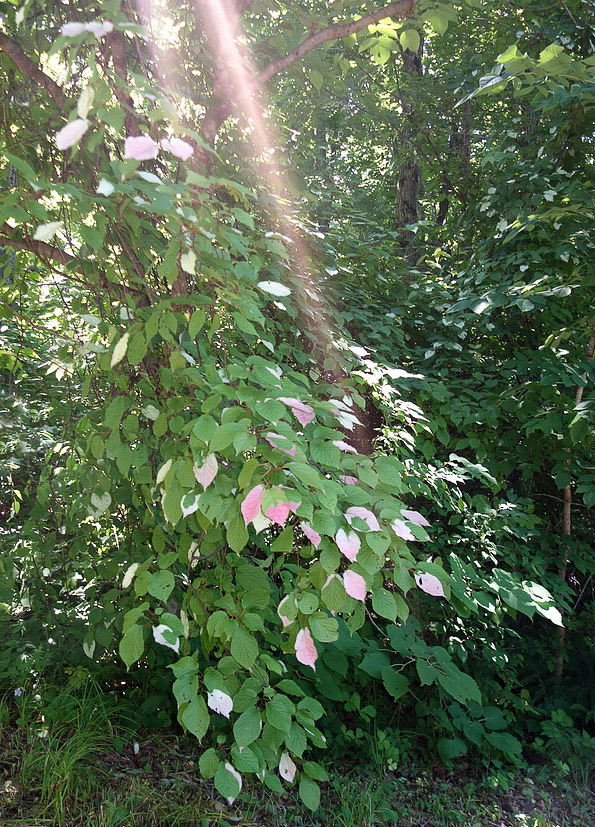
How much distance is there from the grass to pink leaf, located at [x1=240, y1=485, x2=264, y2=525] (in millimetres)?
1577

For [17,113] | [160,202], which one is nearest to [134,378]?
[160,202]

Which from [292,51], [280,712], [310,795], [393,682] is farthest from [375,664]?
[292,51]

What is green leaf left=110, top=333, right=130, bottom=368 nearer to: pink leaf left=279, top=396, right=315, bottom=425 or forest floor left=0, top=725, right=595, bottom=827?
pink leaf left=279, top=396, right=315, bottom=425

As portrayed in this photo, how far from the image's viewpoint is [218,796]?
7.26 feet

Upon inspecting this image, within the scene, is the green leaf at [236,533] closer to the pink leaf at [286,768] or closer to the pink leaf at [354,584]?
the pink leaf at [354,584]

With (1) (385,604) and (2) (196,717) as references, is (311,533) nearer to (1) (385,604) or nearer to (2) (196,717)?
(1) (385,604)

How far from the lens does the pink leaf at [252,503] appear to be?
989 mm

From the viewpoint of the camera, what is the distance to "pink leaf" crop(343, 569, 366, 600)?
1052mm

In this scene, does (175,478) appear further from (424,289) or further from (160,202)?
(424,289)

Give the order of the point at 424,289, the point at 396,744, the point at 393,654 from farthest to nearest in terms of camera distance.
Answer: the point at 424,289 < the point at 393,654 < the point at 396,744

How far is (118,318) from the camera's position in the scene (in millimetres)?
1476

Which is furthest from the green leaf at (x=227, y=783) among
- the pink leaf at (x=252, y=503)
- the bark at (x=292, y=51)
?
the bark at (x=292, y=51)

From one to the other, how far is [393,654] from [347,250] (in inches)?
90.1

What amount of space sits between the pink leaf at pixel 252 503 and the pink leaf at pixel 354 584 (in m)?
0.23
